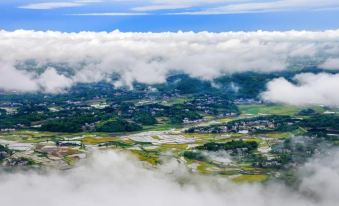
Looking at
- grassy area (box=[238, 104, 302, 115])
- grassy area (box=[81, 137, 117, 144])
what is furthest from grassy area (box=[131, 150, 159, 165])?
grassy area (box=[238, 104, 302, 115])

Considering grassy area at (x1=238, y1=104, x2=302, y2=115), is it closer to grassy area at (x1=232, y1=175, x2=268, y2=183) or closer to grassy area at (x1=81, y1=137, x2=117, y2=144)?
grassy area at (x1=81, y1=137, x2=117, y2=144)

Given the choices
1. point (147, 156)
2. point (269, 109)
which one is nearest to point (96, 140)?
point (147, 156)

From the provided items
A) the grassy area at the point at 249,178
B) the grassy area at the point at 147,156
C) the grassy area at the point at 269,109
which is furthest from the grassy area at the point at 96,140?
the grassy area at the point at 269,109

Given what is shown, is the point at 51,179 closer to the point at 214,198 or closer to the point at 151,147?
the point at 214,198

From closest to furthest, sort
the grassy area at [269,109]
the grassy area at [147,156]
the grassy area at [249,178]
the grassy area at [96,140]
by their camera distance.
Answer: the grassy area at [249,178], the grassy area at [147,156], the grassy area at [96,140], the grassy area at [269,109]

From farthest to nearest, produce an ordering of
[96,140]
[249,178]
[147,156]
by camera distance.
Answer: [96,140]
[147,156]
[249,178]

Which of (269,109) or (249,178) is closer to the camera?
(249,178)

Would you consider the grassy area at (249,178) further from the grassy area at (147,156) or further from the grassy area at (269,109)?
the grassy area at (269,109)

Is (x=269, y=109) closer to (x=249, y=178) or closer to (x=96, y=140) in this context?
(x=96, y=140)

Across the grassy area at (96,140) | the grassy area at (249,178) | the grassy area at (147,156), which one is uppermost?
the grassy area at (96,140)

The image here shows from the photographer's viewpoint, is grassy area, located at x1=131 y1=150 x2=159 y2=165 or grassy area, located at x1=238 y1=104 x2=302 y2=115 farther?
grassy area, located at x1=238 y1=104 x2=302 y2=115

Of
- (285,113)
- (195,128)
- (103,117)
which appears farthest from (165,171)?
(285,113)
